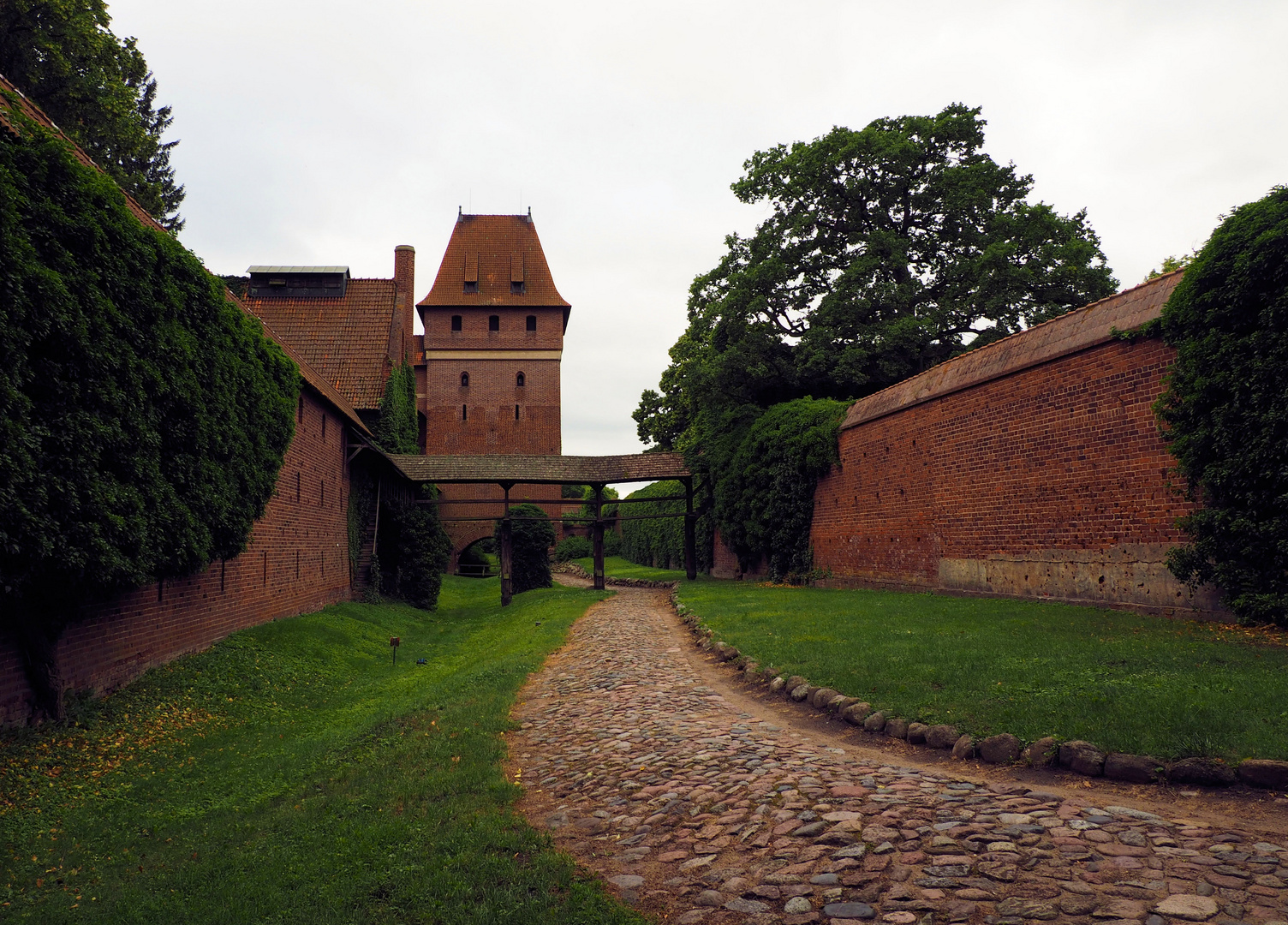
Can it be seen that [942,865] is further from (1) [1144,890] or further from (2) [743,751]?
(2) [743,751]

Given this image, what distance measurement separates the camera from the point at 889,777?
4.81 m

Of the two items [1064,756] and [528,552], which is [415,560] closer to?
[528,552]

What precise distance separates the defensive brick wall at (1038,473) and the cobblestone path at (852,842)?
19.5ft

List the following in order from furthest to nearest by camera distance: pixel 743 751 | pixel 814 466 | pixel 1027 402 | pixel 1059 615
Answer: pixel 814 466
pixel 1027 402
pixel 1059 615
pixel 743 751

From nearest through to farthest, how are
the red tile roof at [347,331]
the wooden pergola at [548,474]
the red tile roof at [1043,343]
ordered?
the red tile roof at [1043,343] < the wooden pergola at [548,474] < the red tile roof at [347,331]

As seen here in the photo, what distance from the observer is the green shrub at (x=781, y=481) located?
63.9ft

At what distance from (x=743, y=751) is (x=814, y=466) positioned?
14.4 meters

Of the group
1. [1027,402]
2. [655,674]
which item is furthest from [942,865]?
[1027,402]

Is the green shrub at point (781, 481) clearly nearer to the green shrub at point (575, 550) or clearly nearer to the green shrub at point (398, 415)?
the green shrub at point (398, 415)

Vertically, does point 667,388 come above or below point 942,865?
above

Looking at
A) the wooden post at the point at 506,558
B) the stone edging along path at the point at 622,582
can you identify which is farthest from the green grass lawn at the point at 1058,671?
the stone edging along path at the point at 622,582

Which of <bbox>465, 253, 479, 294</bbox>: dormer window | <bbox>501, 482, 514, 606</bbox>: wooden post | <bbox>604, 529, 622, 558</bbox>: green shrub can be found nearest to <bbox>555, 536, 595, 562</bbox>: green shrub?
<bbox>604, 529, 622, 558</bbox>: green shrub

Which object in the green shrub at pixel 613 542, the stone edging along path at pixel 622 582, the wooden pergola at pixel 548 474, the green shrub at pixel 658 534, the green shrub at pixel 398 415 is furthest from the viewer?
the green shrub at pixel 613 542

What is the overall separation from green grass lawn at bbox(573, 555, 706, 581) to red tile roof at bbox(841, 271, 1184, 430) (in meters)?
15.7
